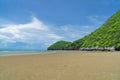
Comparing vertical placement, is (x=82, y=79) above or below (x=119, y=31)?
below

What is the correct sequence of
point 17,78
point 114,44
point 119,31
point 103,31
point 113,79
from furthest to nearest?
point 103,31, point 119,31, point 114,44, point 17,78, point 113,79

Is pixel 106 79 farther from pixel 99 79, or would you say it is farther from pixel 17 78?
pixel 17 78

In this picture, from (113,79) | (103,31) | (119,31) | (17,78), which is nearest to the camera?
(113,79)

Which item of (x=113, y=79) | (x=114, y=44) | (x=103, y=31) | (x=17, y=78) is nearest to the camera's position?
(x=113, y=79)

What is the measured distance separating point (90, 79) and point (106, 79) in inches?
26.8

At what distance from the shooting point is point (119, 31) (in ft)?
285

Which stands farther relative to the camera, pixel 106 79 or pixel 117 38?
pixel 117 38

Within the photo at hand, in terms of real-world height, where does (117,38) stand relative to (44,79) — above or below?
above

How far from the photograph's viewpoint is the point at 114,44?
76.4 metres

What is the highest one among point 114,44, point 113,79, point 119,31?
point 119,31

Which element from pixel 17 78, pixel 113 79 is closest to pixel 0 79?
pixel 17 78

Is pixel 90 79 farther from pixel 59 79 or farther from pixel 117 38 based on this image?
pixel 117 38

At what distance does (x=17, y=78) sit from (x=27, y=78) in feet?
1.57

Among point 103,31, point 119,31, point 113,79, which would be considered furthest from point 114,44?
point 113,79
